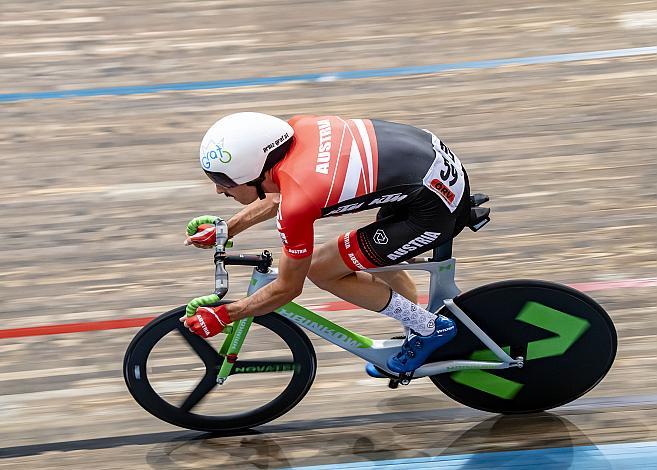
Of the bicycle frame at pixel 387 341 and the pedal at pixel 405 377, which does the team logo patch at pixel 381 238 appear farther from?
the pedal at pixel 405 377

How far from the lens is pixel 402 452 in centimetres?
400

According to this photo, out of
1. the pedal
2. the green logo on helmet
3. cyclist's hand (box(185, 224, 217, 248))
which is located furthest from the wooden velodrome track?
the green logo on helmet

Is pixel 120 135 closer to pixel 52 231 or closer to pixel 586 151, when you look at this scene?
pixel 52 231

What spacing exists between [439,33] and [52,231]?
3.21m

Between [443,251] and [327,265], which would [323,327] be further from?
[443,251]

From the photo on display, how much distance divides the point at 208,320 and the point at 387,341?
82 cm

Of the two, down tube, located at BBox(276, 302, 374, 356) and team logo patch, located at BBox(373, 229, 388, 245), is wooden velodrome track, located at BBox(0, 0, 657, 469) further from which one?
team logo patch, located at BBox(373, 229, 388, 245)

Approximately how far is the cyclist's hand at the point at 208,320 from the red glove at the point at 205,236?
31cm

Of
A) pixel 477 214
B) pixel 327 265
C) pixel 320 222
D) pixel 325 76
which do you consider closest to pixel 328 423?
pixel 327 265

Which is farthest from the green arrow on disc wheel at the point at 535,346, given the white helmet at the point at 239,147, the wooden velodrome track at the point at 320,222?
the white helmet at the point at 239,147

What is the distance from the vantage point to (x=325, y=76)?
686cm

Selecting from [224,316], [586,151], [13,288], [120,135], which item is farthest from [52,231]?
[586,151]

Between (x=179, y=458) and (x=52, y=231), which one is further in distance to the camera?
(x=52, y=231)

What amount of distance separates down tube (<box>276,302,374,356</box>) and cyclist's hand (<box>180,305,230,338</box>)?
30 centimetres
